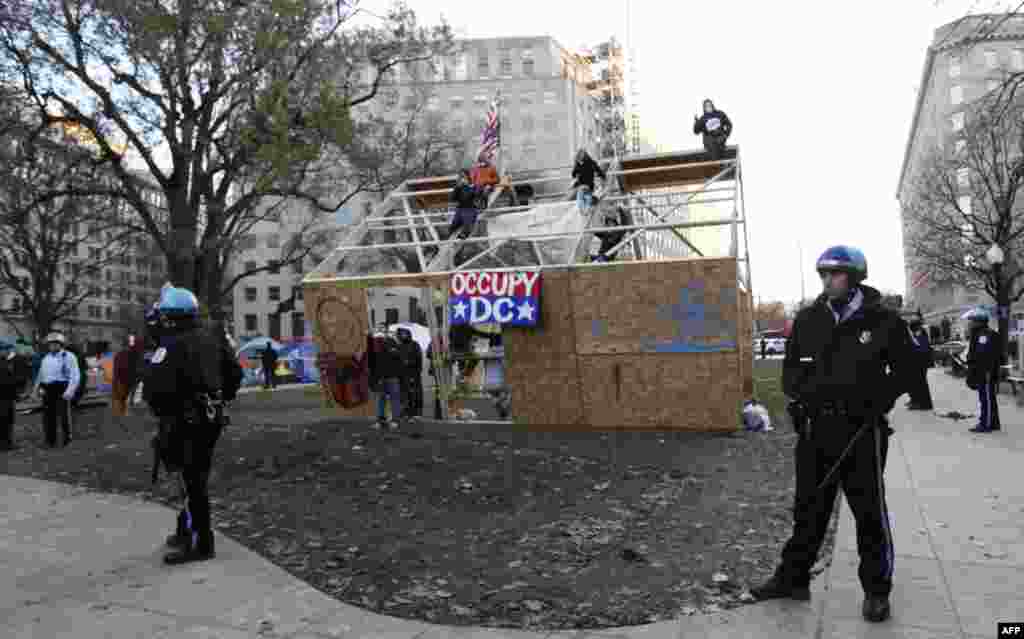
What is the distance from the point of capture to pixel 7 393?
12.7 m

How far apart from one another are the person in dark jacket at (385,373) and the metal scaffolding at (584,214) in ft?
4.41

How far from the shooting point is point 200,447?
546 centimetres

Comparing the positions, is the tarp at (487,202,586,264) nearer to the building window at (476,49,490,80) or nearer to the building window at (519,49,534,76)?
the building window at (476,49,490,80)

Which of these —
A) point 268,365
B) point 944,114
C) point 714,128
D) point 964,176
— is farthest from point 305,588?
point 944,114

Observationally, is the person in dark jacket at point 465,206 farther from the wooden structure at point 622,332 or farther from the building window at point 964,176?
the building window at point 964,176

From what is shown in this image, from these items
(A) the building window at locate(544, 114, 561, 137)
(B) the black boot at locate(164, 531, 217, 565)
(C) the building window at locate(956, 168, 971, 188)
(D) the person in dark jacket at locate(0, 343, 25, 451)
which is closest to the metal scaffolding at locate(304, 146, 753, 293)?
(D) the person in dark jacket at locate(0, 343, 25, 451)

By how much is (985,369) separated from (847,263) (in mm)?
9107

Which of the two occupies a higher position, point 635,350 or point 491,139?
point 491,139

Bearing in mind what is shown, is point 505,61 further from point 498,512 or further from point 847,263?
point 847,263

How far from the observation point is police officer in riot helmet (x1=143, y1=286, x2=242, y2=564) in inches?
211

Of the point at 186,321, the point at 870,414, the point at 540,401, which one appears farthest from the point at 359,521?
the point at 540,401

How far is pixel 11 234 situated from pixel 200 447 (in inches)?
1278

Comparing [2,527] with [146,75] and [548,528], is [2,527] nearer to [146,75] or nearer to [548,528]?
[548,528]

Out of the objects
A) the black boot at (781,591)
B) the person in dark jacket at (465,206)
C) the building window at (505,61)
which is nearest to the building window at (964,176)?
the person in dark jacket at (465,206)
